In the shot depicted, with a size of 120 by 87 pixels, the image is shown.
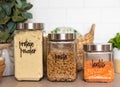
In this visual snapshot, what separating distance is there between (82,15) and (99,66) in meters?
0.42

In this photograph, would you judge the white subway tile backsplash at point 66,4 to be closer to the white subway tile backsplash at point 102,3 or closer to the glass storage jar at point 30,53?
the white subway tile backsplash at point 102,3

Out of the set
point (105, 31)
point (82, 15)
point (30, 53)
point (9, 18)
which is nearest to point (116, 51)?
point (105, 31)

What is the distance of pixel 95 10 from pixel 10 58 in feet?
1.72

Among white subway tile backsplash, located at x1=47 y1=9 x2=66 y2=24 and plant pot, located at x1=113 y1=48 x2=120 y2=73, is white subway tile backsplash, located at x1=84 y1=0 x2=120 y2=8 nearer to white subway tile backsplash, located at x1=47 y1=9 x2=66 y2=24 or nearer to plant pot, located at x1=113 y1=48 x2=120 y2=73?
white subway tile backsplash, located at x1=47 y1=9 x2=66 y2=24

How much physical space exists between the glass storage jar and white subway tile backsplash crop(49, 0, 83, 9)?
342mm

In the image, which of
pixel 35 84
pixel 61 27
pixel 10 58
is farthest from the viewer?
pixel 61 27

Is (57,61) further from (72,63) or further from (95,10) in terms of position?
(95,10)

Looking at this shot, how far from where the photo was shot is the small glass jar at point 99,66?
100cm

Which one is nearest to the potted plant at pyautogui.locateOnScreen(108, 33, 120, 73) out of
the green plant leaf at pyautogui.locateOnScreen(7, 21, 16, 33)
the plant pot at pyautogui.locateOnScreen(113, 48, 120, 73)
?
the plant pot at pyautogui.locateOnScreen(113, 48, 120, 73)

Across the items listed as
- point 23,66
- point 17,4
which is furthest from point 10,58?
point 17,4

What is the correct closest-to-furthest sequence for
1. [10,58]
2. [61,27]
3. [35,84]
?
[35,84] < [10,58] < [61,27]

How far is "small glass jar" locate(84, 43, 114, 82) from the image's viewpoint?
1003 millimetres

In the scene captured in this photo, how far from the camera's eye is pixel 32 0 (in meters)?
1.35

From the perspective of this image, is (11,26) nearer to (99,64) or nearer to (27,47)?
(27,47)
